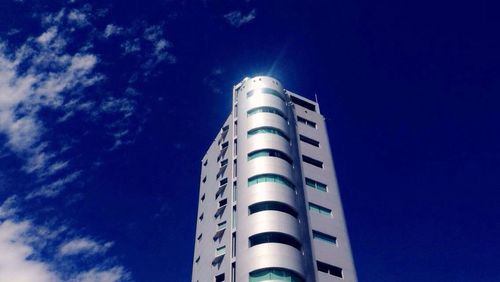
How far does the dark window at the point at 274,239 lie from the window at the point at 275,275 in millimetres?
2828

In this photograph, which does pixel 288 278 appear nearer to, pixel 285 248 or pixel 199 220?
pixel 285 248

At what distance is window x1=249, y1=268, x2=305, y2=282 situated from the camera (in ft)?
118

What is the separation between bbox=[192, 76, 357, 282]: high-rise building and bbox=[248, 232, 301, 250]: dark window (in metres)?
0.09

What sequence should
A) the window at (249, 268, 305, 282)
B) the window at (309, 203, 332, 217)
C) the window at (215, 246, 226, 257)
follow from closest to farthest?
the window at (249, 268, 305, 282), the window at (215, 246, 226, 257), the window at (309, 203, 332, 217)

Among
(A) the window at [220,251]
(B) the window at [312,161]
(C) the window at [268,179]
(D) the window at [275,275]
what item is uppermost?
(B) the window at [312,161]

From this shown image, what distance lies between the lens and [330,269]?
40.3 metres

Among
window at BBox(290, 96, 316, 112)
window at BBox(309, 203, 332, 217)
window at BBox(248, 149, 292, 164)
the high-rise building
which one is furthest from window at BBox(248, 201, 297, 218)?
window at BBox(290, 96, 316, 112)

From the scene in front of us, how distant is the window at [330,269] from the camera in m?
39.9

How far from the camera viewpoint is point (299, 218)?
41.5m

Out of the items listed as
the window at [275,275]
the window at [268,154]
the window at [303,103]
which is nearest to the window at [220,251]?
the window at [275,275]

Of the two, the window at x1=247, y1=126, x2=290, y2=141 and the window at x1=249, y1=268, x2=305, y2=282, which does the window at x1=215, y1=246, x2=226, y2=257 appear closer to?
the window at x1=249, y1=268, x2=305, y2=282

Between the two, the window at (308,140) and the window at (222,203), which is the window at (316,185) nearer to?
the window at (308,140)

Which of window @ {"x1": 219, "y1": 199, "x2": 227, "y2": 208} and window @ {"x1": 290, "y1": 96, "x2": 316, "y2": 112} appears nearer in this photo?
window @ {"x1": 219, "y1": 199, "x2": 227, "y2": 208}

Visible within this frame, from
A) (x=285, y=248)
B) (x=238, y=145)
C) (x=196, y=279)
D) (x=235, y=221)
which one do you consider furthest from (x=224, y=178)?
(x=285, y=248)
